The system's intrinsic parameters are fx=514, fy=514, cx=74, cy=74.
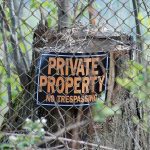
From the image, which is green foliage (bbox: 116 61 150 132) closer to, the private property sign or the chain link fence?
the chain link fence

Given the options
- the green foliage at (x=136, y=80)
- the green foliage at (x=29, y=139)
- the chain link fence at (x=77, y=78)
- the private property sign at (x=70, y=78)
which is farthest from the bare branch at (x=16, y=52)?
the green foliage at (x=29, y=139)

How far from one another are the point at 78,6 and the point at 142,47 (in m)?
0.52

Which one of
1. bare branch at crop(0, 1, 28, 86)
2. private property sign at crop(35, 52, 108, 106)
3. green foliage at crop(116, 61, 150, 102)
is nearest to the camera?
private property sign at crop(35, 52, 108, 106)

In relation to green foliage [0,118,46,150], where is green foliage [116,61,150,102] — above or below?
above

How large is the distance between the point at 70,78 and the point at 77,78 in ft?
0.13

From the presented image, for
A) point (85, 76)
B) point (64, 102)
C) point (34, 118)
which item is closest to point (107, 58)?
point (85, 76)

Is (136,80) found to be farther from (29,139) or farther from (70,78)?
(29,139)

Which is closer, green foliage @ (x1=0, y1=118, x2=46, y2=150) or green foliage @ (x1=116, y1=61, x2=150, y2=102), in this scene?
green foliage @ (x1=0, y1=118, x2=46, y2=150)

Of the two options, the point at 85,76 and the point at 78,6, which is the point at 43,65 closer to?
the point at 85,76

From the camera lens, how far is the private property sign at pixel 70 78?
9.25ft

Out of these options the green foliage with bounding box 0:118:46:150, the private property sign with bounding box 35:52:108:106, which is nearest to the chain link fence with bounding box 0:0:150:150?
the private property sign with bounding box 35:52:108:106

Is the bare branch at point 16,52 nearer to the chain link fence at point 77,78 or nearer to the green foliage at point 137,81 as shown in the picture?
the chain link fence at point 77,78

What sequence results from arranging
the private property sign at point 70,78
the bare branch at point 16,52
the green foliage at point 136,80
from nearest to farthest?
the private property sign at point 70,78, the green foliage at point 136,80, the bare branch at point 16,52

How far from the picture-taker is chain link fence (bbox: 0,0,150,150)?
2834mm
